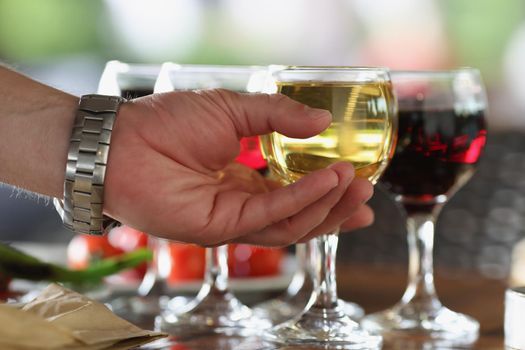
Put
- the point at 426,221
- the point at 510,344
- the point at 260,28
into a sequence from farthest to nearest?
the point at 260,28, the point at 426,221, the point at 510,344

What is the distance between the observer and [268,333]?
119 cm

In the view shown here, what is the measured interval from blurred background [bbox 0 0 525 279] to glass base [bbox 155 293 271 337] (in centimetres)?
247

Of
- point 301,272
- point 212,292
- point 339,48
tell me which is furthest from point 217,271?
point 339,48

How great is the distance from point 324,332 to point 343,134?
0.22 m

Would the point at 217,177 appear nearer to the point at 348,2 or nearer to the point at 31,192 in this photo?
the point at 31,192

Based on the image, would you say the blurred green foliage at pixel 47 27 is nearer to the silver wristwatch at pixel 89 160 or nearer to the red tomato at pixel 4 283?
the red tomato at pixel 4 283

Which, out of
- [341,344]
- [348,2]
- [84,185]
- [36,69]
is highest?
[348,2]

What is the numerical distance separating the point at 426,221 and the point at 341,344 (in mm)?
322

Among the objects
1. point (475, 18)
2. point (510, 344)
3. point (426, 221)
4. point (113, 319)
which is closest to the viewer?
point (113, 319)

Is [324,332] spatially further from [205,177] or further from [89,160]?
[89,160]

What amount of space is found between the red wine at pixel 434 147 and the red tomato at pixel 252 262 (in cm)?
41

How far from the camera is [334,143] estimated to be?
44.3 inches

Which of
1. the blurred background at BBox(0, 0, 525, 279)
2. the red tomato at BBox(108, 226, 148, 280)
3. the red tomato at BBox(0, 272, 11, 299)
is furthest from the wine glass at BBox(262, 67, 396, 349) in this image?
the blurred background at BBox(0, 0, 525, 279)

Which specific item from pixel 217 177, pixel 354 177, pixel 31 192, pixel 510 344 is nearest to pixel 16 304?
pixel 31 192
